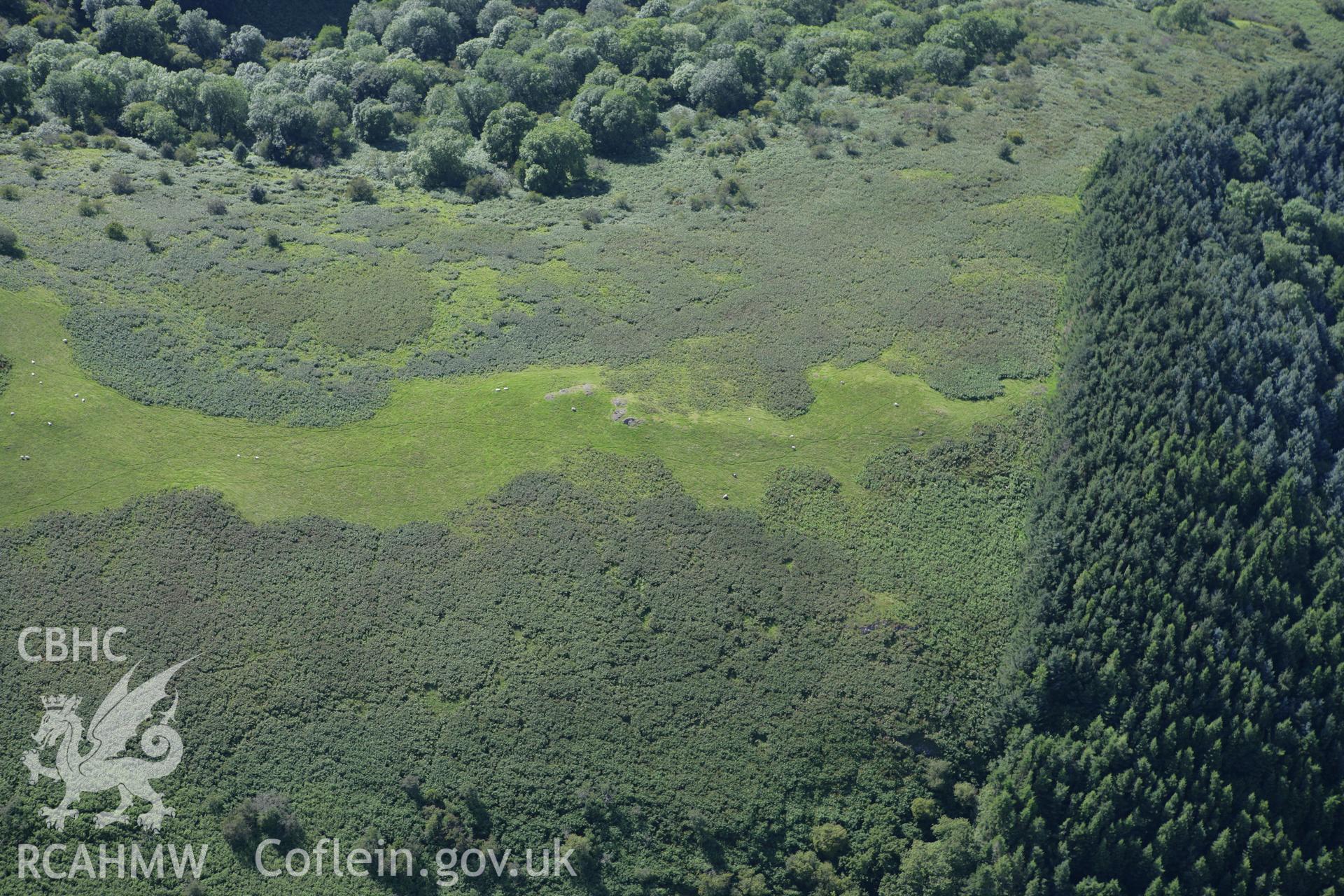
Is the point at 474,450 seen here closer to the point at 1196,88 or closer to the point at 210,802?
the point at 210,802

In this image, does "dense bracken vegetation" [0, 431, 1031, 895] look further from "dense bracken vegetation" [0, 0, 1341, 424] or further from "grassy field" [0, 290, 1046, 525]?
"dense bracken vegetation" [0, 0, 1341, 424]

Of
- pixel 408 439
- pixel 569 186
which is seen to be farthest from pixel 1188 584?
pixel 569 186

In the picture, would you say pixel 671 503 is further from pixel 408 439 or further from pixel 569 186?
pixel 569 186

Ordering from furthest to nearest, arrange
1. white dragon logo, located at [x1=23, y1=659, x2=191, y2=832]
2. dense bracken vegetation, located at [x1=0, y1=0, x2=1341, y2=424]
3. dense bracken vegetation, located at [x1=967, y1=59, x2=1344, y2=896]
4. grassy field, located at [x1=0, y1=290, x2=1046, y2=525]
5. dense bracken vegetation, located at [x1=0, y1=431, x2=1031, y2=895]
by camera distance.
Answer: dense bracken vegetation, located at [x1=0, y1=0, x2=1341, y2=424] → grassy field, located at [x1=0, y1=290, x2=1046, y2=525] → dense bracken vegetation, located at [x1=0, y1=431, x2=1031, y2=895] → dense bracken vegetation, located at [x1=967, y1=59, x2=1344, y2=896] → white dragon logo, located at [x1=23, y1=659, x2=191, y2=832]

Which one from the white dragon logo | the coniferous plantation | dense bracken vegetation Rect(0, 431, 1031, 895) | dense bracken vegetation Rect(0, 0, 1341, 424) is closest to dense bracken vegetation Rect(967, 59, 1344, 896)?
the coniferous plantation

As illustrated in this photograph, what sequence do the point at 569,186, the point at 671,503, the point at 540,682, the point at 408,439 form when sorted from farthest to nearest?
1. the point at 569,186
2. the point at 408,439
3. the point at 671,503
4. the point at 540,682
